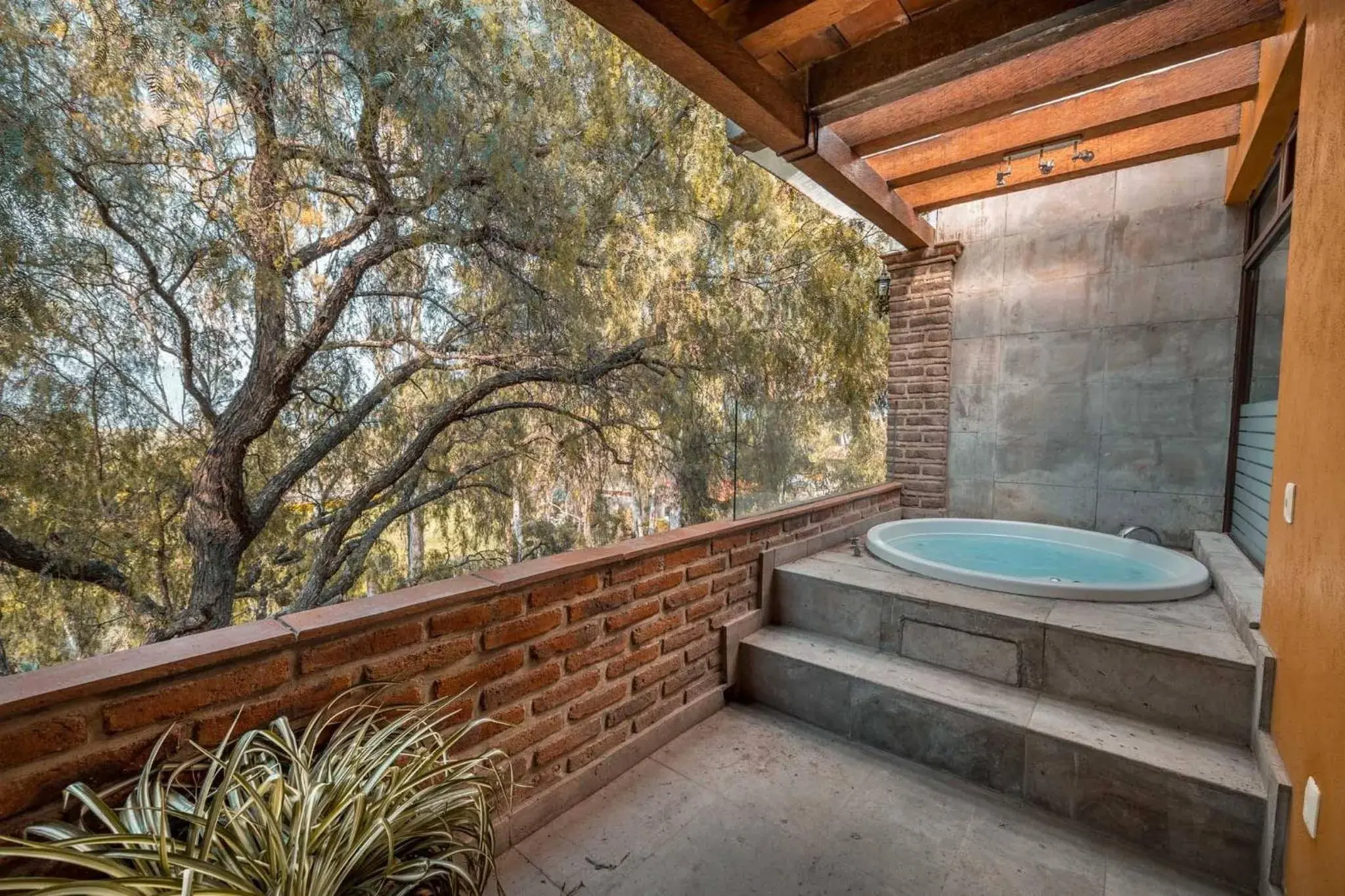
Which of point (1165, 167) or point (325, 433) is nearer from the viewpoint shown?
point (1165, 167)

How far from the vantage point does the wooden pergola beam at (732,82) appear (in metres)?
1.71

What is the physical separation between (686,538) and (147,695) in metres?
1.57

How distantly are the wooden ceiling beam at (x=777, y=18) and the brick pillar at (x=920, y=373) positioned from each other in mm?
2401

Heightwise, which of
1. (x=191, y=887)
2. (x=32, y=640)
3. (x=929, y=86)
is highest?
(x=929, y=86)

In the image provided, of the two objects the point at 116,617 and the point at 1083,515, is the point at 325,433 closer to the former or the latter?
the point at 116,617

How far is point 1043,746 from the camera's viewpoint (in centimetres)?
177

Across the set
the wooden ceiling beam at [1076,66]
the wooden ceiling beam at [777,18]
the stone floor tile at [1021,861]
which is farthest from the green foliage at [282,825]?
the wooden ceiling beam at [1076,66]

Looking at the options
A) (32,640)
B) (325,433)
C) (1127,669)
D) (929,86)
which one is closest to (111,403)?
(325,433)

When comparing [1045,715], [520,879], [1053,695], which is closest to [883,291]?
[1053,695]

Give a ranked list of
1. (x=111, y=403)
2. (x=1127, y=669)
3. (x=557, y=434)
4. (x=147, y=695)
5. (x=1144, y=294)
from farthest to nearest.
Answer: (x=557, y=434), (x=1144, y=294), (x=111, y=403), (x=1127, y=669), (x=147, y=695)

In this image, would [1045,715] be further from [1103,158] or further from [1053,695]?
[1103,158]

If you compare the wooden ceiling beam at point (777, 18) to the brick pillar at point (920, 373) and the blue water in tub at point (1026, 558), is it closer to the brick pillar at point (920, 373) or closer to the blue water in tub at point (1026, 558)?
the brick pillar at point (920, 373)

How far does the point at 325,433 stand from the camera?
3.90 metres

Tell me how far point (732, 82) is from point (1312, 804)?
8.32 feet
